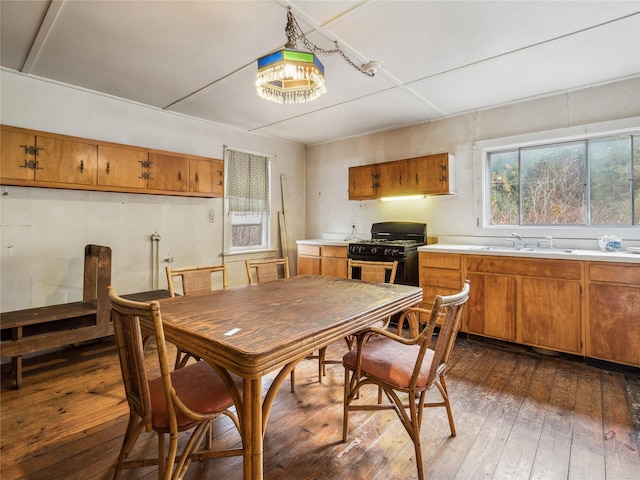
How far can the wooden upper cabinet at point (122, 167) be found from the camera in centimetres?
324

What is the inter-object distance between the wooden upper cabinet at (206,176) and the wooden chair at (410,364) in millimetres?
3023

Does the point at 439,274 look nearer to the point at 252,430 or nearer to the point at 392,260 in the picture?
the point at 392,260

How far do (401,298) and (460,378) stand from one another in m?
1.19

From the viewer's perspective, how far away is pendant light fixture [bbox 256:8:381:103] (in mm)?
1759

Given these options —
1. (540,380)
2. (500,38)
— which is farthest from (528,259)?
(500,38)

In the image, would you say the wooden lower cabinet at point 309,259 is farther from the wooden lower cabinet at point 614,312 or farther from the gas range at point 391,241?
the wooden lower cabinet at point 614,312

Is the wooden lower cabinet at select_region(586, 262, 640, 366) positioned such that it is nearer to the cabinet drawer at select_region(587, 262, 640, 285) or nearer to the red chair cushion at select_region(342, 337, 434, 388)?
the cabinet drawer at select_region(587, 262, 640, 285)

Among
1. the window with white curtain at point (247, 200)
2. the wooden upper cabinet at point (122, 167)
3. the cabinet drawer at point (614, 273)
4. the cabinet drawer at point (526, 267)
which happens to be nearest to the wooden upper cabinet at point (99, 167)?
the wooden upper cabinet at point (122, 167)

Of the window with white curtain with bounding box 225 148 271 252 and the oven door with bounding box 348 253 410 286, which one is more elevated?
the window with white curtain with bounding box 225 148 271 252

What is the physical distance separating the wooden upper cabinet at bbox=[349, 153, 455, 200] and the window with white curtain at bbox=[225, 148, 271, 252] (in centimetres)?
142

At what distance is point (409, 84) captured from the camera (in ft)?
10.6

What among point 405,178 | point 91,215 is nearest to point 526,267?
point 405,178

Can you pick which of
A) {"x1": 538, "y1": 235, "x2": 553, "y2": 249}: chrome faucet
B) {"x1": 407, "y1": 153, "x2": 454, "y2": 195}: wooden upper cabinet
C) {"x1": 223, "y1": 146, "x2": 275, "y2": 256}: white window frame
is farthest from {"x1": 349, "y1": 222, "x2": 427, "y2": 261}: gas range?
{"x1": 223, "y1": 146, "x2": 275, "y2": 256}: white window frame

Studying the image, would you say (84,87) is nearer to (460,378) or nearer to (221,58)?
(221,58)
